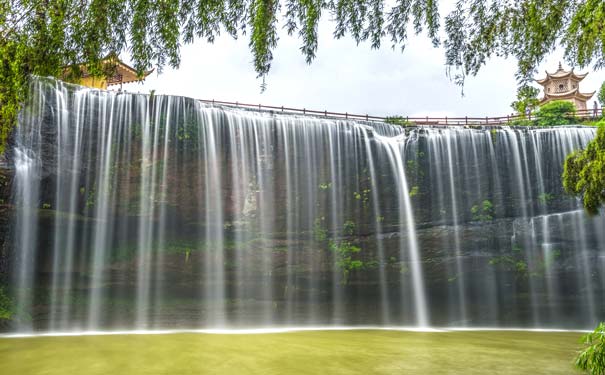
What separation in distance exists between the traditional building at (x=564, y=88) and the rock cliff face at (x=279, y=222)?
18265 millimetres

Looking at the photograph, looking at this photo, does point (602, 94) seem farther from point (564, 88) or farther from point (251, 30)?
point (251, 30)

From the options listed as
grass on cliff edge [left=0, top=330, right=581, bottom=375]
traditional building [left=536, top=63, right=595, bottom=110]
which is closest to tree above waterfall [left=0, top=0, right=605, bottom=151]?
grass on cliff edge [left=0, top=330, right=581, bottom=375]

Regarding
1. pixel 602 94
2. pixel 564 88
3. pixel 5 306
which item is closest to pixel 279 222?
pixel 5 306

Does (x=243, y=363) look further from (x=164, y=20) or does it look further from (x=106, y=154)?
(x=106, y=154)

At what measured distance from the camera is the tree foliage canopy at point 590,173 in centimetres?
995

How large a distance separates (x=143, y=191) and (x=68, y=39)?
1189cm

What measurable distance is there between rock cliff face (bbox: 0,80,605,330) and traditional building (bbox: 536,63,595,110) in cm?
1826

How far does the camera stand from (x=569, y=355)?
9156 millimetres

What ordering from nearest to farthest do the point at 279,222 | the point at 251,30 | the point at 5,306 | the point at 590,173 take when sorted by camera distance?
the point at 251,30, the point at 590,173, the point at 5,306, the point at 279,222

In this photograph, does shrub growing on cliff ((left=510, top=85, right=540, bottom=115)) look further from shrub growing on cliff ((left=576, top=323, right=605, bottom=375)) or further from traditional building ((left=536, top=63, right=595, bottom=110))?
traditional building ((left=536, top=63, right=595, bottom=110))

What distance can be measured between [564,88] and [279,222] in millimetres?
28849

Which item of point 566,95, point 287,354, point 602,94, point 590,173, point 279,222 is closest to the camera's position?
point 287,354

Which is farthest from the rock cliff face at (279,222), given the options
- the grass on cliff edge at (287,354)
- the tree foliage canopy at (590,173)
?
the tree foliage canopy at (590,173)

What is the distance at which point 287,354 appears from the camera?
856 cm
